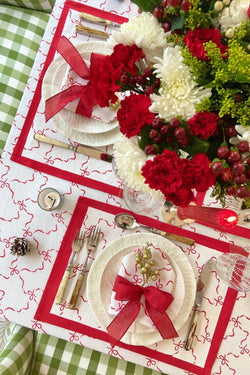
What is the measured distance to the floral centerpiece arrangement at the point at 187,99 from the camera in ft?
2.18

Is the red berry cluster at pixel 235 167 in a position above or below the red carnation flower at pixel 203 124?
below

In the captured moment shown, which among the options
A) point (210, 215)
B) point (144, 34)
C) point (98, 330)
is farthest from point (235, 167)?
point (98, 330)

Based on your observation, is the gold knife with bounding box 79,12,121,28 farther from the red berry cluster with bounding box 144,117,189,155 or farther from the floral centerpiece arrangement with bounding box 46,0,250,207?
the red berry cluster with bounding box 144,117,189,155

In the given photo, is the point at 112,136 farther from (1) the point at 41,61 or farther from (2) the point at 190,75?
(2) the point at 190,75

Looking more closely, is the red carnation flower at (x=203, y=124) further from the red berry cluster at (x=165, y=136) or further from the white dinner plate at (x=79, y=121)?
the white dinner plate at (x=79, y=121)

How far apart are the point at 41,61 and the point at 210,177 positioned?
0.76m

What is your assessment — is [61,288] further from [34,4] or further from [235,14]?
[34,4]

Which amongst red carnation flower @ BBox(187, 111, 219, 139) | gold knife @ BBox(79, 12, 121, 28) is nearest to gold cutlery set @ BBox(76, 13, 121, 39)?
gold knife @ BBox(79, 12, 121, 28)

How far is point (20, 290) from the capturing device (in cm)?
114

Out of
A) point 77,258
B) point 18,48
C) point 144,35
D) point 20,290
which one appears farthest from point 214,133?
point 18,48

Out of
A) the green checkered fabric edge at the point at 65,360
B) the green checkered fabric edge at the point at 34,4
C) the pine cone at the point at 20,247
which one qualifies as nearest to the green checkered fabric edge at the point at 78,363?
the green checkered fabric edge at the point at 65,360

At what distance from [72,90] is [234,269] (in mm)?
683

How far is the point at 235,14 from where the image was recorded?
70cm

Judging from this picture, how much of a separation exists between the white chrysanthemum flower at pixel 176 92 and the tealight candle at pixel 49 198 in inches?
20.8
